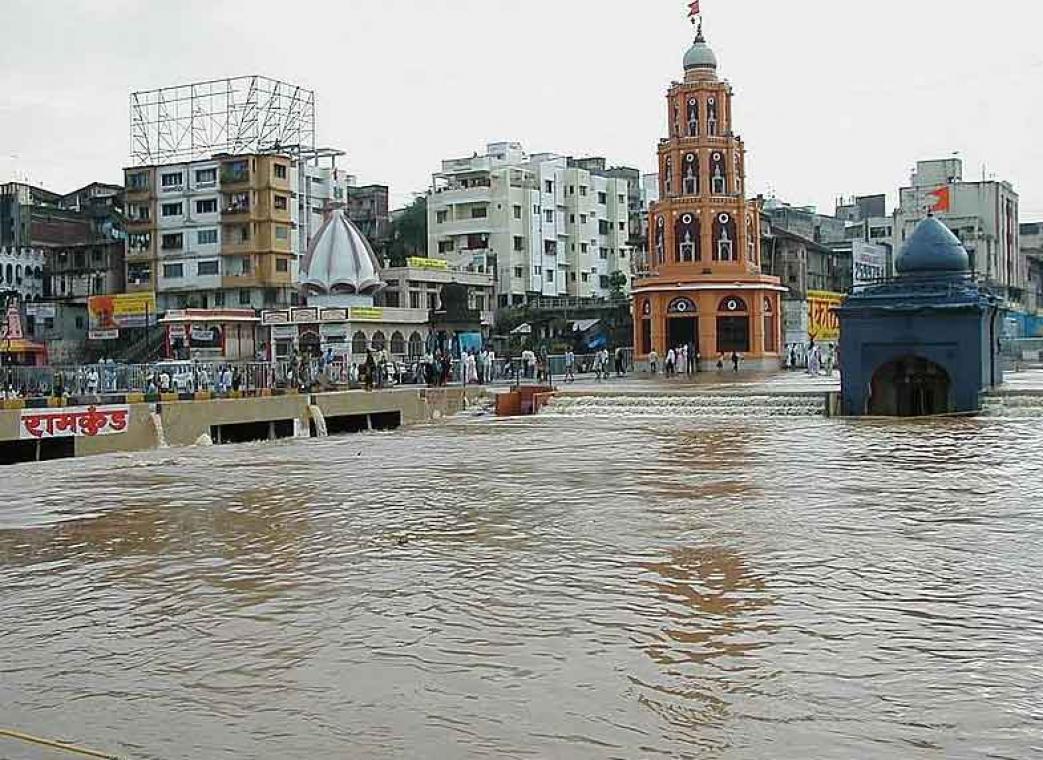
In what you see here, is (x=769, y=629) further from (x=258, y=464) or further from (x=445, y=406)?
(x=445, y=406)

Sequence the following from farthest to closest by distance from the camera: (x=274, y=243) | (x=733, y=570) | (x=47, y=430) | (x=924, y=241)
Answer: (x=274, y=243), (x=924, y=241), (x=47, y=430), (x=733, y=570)

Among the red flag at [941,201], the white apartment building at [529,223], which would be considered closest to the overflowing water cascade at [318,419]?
the white apartment building at [529,223]

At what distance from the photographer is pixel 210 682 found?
293 inches

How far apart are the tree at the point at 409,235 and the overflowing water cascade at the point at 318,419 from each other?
49762mm

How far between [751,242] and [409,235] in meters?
30.9

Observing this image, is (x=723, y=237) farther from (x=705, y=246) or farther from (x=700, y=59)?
(x=700, y=59)

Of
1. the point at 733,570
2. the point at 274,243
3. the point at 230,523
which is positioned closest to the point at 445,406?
the point at 230,523

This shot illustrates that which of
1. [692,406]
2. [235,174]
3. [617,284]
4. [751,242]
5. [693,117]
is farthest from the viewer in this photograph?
[617,284]

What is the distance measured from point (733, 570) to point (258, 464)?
12477 mm

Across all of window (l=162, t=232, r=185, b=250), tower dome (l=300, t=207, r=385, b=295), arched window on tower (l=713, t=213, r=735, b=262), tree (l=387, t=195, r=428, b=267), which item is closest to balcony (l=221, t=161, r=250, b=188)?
window (l=162, t=232, r=185, b=250)

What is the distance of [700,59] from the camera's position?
184 ft

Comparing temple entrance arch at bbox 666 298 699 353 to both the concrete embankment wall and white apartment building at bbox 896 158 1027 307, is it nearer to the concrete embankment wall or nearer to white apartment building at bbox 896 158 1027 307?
the concrete embankment wall

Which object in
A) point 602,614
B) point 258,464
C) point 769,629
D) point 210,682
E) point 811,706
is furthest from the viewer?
point 258,464

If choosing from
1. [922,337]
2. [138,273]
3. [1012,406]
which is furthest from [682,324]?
[138,273]
